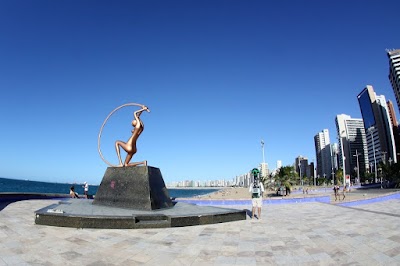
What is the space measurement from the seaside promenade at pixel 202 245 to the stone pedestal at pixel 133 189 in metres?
3.32

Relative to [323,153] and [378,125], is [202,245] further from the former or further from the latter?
[323,153]

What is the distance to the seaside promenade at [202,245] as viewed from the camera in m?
5.78

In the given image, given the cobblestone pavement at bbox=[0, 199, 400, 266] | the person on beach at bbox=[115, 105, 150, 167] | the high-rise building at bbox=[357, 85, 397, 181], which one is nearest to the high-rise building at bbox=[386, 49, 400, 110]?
the high-rise building at bbox=[357, 85, 397, 181]

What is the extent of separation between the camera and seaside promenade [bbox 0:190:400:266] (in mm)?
5775

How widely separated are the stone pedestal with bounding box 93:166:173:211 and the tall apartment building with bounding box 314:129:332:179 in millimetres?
145288

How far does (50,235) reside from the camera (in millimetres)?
7715

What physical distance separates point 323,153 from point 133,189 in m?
156

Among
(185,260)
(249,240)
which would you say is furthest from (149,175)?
(185,260)

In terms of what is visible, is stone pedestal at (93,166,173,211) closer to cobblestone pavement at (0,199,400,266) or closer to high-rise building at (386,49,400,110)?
cobblestone pavement at (0,199,400,266)

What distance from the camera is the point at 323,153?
150000 mm

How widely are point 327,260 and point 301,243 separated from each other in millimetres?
1526

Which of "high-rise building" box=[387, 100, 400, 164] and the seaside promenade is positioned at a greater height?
"high-rise building" box=[387, 100, 400, 164]

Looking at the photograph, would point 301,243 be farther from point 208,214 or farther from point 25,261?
point 25,261

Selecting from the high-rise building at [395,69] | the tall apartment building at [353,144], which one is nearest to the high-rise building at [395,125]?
the tall apartment building at [353,144]
